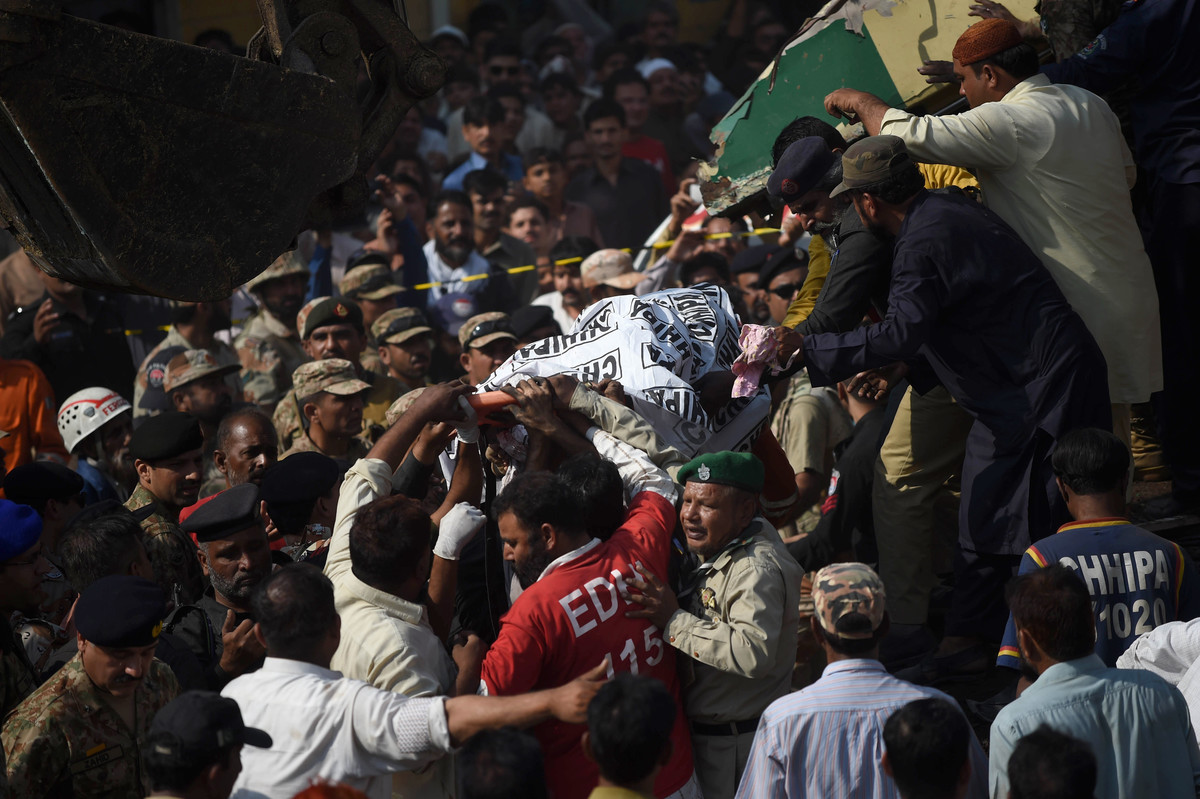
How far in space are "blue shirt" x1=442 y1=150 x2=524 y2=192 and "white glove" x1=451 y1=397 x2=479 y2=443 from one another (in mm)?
7496

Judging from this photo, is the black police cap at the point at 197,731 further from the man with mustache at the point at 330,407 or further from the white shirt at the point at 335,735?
the man with mustache at the point at 330,407

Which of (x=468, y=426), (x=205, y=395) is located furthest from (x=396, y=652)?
(x=205, y=395)

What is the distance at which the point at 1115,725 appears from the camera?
11.3 feet

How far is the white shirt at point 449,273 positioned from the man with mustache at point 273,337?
120cm

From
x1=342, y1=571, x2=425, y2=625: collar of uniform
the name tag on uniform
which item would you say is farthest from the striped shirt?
the name tag on uniform

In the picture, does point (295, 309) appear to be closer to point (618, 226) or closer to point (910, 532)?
point (618, 226)

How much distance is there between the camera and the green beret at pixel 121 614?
377 centimetres

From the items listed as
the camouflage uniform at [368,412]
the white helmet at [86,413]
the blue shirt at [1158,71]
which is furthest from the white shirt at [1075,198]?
the white helmet at [86,413]

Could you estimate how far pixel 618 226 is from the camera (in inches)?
447

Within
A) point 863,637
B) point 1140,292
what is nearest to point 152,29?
point 1140,292

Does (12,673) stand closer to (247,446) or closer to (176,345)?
(247,446)

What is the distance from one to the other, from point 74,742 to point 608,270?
5.45 metres

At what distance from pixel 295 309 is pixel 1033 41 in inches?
202

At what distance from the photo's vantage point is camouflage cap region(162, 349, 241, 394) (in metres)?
7.32
